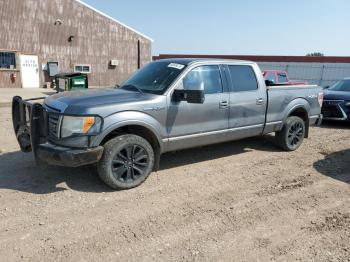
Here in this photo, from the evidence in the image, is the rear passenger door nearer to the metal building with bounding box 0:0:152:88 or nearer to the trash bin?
the trash bin

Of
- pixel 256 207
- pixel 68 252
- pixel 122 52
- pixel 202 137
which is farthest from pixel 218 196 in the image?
pixel 122 52

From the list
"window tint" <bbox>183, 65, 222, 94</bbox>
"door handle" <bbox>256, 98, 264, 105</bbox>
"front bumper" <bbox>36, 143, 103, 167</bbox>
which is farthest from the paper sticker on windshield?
"front bumper" <bbox>36, 143, 103, 167</bbox>

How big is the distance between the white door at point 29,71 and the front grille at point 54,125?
2004cm

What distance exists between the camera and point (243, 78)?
5957mm

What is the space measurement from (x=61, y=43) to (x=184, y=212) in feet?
73.3

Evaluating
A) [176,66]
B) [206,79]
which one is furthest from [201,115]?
[176,66]

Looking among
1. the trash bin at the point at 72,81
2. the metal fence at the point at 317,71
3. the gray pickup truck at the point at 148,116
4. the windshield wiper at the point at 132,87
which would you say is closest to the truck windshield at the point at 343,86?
the gray pickup truck at the point at 148,116

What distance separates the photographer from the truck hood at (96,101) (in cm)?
424

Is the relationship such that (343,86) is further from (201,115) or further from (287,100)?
(201,115)

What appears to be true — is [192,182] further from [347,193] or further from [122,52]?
[122,52]

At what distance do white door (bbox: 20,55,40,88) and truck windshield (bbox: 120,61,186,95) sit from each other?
62.8ft

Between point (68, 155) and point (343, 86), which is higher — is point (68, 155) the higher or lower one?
the lower one

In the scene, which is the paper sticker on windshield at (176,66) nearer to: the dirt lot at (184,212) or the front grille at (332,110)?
the dirt lot at (184,212)

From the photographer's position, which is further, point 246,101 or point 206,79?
point 246,101
